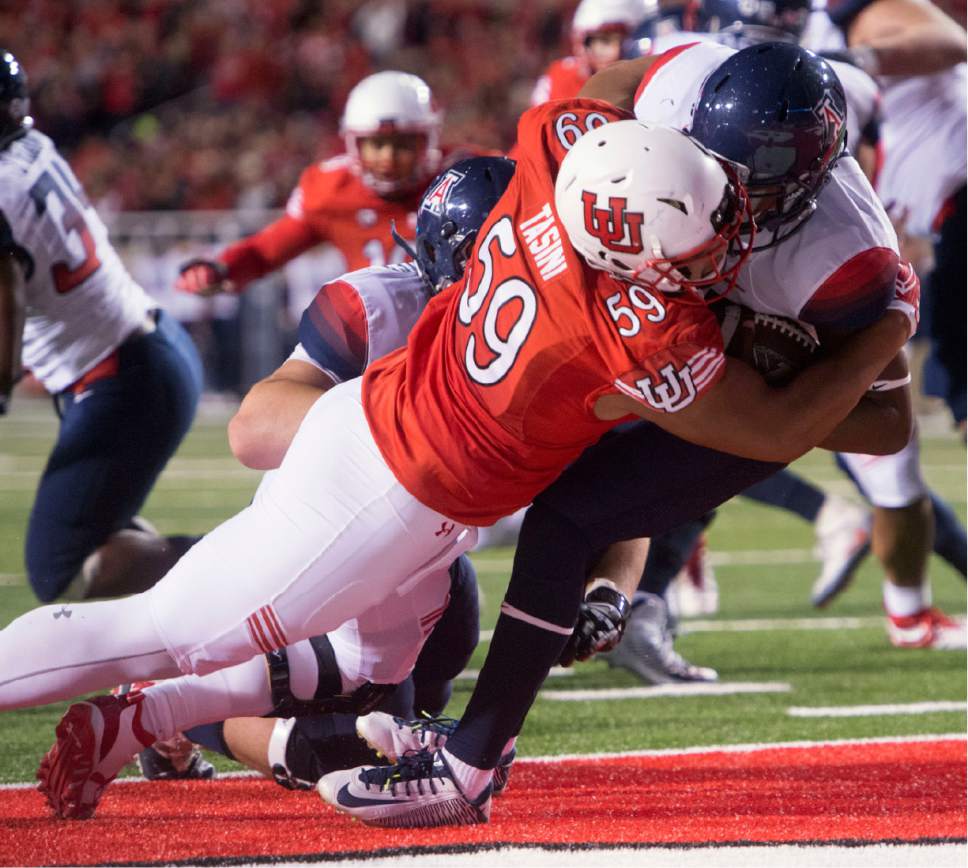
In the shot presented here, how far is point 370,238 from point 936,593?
2.49 m

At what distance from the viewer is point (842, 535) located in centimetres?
537

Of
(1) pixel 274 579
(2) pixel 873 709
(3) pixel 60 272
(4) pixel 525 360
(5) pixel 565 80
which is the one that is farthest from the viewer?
(5) pixel 565 80

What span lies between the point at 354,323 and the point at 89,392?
Result: 1.60 meters

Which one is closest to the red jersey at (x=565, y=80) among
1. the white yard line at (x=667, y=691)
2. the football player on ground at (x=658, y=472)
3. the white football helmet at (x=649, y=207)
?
the white yard line at (x=667, y=691)

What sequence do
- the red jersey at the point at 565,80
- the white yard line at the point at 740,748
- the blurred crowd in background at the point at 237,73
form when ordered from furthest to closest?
1. the blurred crowd in background at the point at 237,73
2. the red jersey at the point at 565,80
3. the white yard line at the point at 740,748

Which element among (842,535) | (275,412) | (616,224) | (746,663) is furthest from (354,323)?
(842,535)

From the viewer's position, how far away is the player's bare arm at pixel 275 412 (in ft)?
9.24

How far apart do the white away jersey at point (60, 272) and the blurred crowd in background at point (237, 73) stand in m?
10.8

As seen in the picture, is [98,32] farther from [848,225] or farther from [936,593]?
[848,225]

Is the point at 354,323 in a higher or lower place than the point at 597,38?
higher

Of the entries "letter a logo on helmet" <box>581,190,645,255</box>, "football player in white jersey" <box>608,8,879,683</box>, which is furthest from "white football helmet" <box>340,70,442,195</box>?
"letter a logo on helmet" <box>581,190,645,255</box>

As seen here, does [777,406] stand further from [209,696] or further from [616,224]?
[209,696]

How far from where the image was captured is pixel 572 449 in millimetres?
2664

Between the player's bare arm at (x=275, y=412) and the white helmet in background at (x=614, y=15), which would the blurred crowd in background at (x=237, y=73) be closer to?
the white helmet in background at (x=614, y=15)
